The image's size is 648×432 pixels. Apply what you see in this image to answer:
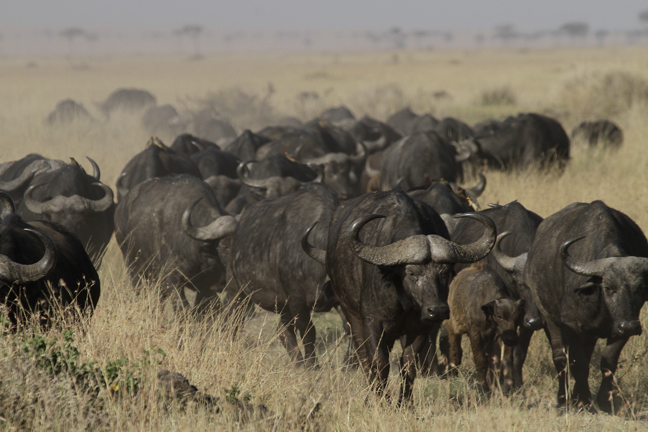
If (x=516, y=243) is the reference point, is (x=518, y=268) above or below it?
below

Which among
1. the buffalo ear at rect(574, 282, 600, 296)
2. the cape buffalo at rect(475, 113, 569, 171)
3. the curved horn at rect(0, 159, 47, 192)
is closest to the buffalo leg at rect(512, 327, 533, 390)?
the buffalo ear at rect(574, 282, 600, 296)

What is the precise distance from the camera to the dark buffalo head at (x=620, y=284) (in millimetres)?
4777

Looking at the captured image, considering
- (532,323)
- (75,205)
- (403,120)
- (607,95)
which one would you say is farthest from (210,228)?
(607,95)

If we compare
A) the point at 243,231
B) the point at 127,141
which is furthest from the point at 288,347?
the point at 127,141

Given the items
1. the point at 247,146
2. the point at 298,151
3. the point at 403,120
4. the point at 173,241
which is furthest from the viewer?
the point at 403,120

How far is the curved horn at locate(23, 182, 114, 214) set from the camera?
25.9 ft

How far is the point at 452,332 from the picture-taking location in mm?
6121

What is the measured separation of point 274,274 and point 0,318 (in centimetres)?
259

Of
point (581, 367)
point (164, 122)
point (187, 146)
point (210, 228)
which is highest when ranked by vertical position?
point (187, 146)

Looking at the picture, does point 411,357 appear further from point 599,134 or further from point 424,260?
point 599,134

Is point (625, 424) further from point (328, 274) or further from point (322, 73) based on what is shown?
point (322, 73)

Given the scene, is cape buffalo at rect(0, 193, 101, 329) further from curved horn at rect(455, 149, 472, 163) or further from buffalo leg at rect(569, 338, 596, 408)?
curved horn at rect(455, 149, 472, 163)

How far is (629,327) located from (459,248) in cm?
148

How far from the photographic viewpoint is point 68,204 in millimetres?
8039
